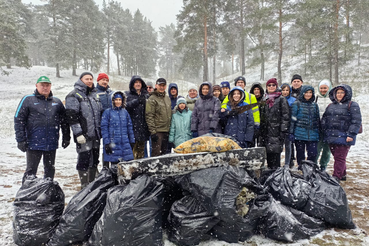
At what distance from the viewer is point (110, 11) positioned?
1369 inches

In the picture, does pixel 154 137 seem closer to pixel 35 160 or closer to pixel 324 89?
pixel 35 160

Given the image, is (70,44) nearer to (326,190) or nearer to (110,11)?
(110,11)

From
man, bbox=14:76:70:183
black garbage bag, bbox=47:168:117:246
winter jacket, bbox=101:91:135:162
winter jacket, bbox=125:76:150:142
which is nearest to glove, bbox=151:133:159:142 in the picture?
winter jacket, bbox=125:76:150:142

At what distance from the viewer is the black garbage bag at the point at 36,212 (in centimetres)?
228

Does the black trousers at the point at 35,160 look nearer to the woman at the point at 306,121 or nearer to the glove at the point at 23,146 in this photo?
the glove at the point at 23,146

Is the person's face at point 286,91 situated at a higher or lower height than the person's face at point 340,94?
higher

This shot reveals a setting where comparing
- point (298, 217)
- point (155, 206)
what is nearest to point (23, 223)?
point (155, 206)

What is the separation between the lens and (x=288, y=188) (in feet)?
8.87

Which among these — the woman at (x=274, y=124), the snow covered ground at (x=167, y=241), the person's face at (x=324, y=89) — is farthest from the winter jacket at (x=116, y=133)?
the person's face at (x=324, y=89)

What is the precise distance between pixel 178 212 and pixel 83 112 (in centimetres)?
221

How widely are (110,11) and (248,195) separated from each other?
39362 millimetres

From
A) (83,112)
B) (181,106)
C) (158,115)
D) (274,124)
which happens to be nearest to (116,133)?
(83,112)

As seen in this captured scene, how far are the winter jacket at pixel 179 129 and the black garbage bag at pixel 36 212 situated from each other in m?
2.30

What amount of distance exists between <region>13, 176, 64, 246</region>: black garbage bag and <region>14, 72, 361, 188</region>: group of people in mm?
927
